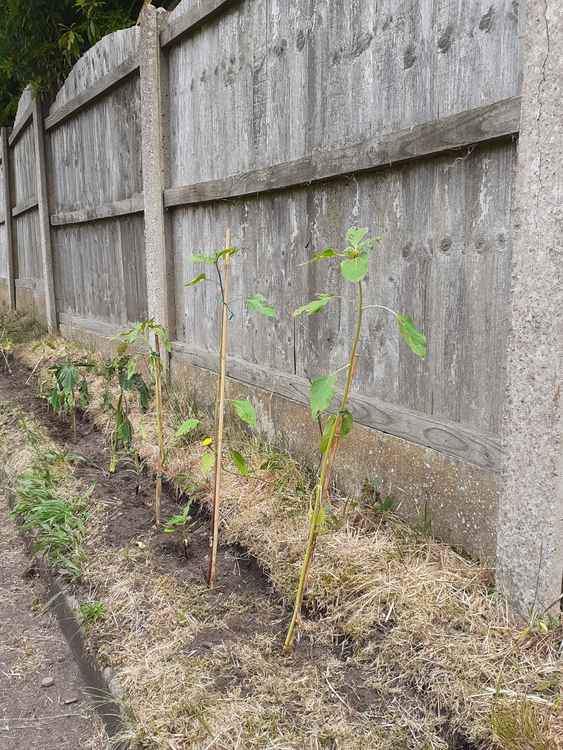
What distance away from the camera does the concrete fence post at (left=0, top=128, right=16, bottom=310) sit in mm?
9289

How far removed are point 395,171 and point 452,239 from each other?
1.25 feet

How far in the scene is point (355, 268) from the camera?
173cm

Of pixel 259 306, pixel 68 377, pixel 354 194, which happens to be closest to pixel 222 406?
pixel 259 306

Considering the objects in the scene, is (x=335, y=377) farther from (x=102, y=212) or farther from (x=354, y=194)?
(x=102, y=212)

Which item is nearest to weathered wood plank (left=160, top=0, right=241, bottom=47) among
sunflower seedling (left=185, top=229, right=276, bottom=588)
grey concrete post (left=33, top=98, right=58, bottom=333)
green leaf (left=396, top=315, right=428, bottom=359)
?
sunflower seedling (left=185, top=229, right=276, bottom=588)

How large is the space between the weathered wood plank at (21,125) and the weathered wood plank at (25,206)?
79cm

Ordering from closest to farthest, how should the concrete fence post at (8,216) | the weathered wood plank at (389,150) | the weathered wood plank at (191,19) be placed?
the weathered wood plank at (389,150) → the weathered wood plank at (191,19) → the concrete fence post at (8,216)

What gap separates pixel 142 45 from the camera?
430 centimetres

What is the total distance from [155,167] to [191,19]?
2.86ft

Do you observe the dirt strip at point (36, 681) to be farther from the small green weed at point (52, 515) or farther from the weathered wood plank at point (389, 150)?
the weathered wood plank at point (389, 150)

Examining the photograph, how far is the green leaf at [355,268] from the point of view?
67.2 inches

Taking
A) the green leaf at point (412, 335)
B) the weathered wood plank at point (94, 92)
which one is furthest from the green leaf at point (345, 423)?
the weathered wood plank at point (94, 92)

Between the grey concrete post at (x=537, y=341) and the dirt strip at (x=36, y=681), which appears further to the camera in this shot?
the dirt strip at (x=36, y=681)

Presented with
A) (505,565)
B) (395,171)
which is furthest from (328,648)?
(395,171)
